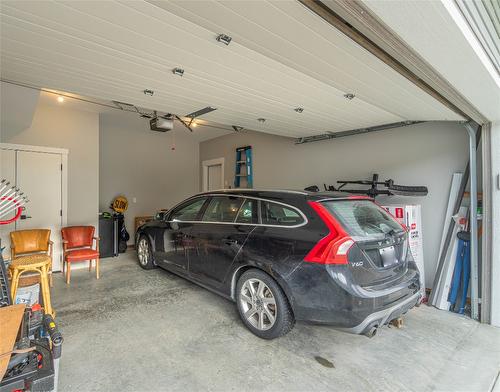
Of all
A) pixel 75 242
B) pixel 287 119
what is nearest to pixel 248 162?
pixel 287 119

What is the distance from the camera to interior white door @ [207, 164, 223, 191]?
727cm

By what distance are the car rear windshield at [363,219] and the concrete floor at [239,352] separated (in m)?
1.03

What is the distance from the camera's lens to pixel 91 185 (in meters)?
4.93

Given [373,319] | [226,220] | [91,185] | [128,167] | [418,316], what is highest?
Result: [128,167]

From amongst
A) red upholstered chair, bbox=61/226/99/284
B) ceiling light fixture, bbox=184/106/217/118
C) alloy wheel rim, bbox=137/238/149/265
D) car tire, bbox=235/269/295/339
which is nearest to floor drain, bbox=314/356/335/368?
car tire, bbox=235/269/295/339

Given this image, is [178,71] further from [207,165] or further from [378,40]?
[207,165]

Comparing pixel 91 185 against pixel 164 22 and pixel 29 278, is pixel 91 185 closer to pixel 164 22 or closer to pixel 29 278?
pixel 29 278

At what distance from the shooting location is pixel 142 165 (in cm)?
674

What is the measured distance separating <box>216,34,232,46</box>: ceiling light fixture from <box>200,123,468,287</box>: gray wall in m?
3.13

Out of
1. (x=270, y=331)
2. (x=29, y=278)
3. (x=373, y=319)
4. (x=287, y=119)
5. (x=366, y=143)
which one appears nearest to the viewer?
(x=373, y=319)

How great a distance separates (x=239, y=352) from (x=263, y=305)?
43cm

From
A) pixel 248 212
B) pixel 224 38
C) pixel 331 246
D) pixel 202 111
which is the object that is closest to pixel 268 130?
pixel 202 111

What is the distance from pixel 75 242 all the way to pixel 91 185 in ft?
3.50

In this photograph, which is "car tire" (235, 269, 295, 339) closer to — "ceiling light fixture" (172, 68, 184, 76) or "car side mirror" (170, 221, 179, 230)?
"car side mirror" (170, 221, 179, 230)
